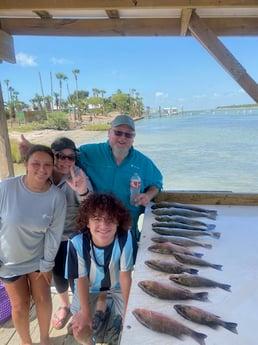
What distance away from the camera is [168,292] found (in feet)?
4.08

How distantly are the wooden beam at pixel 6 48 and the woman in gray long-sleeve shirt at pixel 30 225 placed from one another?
125cm

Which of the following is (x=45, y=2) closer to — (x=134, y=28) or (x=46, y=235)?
(x=134, y=28)

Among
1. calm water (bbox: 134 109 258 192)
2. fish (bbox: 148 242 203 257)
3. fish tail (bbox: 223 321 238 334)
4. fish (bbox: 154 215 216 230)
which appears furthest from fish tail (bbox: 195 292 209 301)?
calm water (bbox: 134 109 258 192)

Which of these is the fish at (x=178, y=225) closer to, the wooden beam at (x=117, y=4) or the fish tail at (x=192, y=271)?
the fish tail at (x=192, y=271)

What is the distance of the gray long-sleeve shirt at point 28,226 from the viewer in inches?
70.2

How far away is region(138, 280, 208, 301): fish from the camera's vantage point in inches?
48.3

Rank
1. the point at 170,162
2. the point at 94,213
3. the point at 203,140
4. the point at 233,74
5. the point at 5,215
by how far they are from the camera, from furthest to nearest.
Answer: the point at 203,140 → the point at 170,162 → the point at 233,74 → the point at 5,215 → the point at 94,213

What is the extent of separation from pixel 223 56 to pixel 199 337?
1912mm

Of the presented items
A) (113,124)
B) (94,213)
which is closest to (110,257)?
(94,213)

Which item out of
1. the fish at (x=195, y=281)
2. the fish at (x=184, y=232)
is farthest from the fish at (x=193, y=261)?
the fish at (x=184, y=232)

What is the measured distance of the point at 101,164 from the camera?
2240mm

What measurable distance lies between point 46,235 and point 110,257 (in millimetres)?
485

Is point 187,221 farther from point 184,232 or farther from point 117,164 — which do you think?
point 117,164

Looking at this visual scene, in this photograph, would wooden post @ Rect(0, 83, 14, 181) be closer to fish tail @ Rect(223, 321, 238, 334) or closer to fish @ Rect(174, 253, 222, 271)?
fish @ Rect(174, 253, 222, 271)
